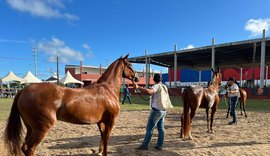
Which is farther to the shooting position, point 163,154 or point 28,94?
point 163,154

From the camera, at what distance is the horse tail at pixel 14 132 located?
376 centimetres

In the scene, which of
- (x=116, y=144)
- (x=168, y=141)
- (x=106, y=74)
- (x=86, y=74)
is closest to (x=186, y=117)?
(x=168, y=141)

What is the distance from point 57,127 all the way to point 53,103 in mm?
4471

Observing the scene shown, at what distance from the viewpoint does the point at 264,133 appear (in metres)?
6.79

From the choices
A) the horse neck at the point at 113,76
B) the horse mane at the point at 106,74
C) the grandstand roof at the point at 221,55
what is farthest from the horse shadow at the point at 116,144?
the grandstand roof at the point at 221,55

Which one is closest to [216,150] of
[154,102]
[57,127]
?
[154,102]

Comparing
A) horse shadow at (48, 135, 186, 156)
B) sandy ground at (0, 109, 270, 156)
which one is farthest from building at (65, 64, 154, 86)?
horse shadow at (48, 135, 186, 156)

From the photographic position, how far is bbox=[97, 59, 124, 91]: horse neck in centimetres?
466

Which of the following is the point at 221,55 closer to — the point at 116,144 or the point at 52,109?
the point at 116,144

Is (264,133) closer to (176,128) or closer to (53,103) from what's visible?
(176,128)

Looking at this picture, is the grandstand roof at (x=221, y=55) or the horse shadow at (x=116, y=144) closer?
the horse shadow at (x=116, y=144)

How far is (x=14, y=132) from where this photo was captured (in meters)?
3.84

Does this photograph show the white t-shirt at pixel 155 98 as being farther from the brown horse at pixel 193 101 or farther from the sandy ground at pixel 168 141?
the brown horse at pixel 193 101

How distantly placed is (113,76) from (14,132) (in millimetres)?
2057
